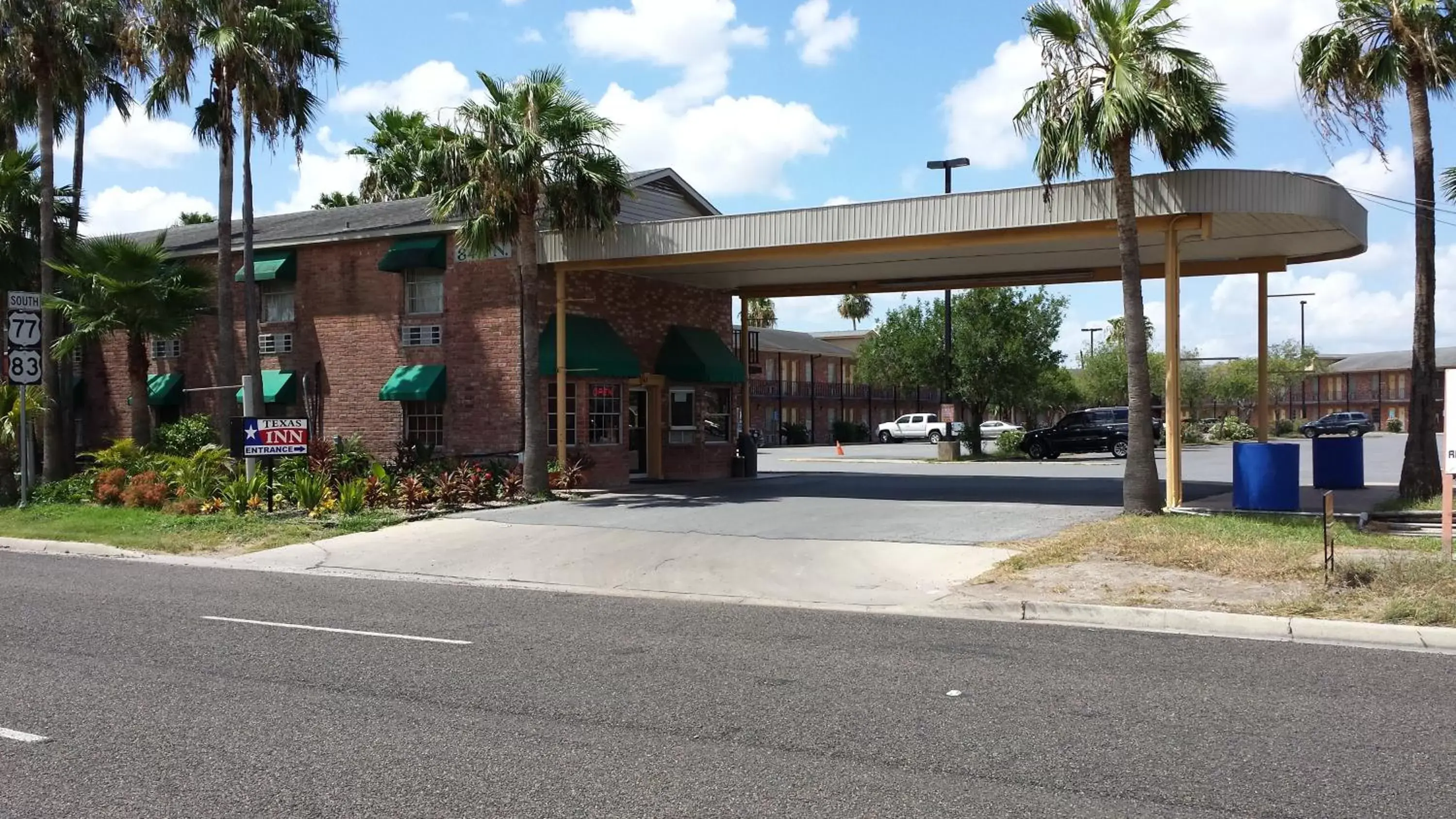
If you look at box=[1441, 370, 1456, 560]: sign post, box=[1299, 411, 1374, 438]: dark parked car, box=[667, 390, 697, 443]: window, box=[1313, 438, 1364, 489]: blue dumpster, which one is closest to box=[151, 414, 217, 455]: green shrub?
box=[667, 390, 697, 443]: window

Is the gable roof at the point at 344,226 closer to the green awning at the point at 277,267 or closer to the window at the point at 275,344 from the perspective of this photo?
the green awning at the point at 277,267

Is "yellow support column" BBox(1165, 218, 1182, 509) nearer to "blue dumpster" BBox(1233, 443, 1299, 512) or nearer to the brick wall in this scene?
"blue dumpster" BBox(1233, 443, 1299, 512)

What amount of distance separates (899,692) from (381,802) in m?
3.49

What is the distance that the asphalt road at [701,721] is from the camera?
551 cm

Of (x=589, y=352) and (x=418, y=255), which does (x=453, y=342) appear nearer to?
(x=418, y=255)

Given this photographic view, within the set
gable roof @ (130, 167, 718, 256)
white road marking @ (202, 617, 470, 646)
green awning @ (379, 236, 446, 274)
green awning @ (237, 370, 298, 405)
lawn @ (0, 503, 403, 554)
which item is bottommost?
white road marking @ (202, 617, 470, 646)

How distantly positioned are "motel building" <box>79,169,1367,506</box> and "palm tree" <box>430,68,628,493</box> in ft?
2.22

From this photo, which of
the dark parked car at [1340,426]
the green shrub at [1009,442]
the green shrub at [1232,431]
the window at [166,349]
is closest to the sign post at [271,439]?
the window at [166,349]

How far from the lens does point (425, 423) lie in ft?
80.4

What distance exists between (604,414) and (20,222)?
1471 centimetres

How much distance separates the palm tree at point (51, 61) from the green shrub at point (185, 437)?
1.95 m

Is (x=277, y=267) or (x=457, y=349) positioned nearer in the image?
(x=457, y=349)

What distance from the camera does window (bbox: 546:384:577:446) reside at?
933 inches

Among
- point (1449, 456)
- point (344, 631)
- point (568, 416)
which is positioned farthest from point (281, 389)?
point (1449, 456)
